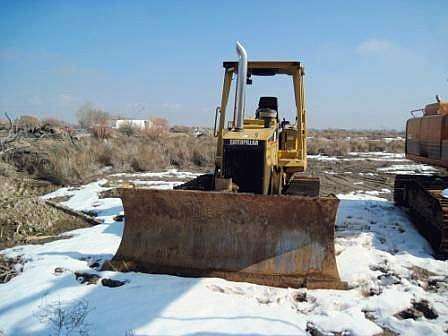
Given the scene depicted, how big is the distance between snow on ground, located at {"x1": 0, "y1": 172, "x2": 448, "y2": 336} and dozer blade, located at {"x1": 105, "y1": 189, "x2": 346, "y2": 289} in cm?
18

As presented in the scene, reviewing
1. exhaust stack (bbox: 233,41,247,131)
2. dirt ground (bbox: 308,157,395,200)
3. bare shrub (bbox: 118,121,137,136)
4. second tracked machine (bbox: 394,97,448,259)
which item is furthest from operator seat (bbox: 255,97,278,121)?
bare shrub (bbox: 118,121,137,136)

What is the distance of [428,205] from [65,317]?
227 inches

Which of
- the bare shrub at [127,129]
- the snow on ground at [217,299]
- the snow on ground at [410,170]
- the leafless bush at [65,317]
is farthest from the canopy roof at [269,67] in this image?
the bare shrub at [127,129]

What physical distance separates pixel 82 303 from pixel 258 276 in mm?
1828

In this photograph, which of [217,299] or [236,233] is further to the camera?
[236,233]

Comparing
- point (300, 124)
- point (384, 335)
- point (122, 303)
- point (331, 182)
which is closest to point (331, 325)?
point (384, 335)

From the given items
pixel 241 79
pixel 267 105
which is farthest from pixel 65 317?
pixel 267 105

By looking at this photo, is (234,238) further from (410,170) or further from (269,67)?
(410,170)

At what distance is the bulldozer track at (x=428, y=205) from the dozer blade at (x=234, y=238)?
87.0 inches

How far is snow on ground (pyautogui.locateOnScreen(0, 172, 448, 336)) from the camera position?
326 centimetres

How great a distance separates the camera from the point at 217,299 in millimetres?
3740

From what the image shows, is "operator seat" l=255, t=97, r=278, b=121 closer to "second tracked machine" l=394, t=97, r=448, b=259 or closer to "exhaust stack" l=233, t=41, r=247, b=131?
"exhaust stack" l=233, t=41, r=247, b=131

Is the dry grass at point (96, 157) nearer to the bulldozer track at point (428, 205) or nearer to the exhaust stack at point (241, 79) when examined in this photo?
the exhaust stack at point (241, 79)

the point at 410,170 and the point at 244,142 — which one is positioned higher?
the point at 244,142
